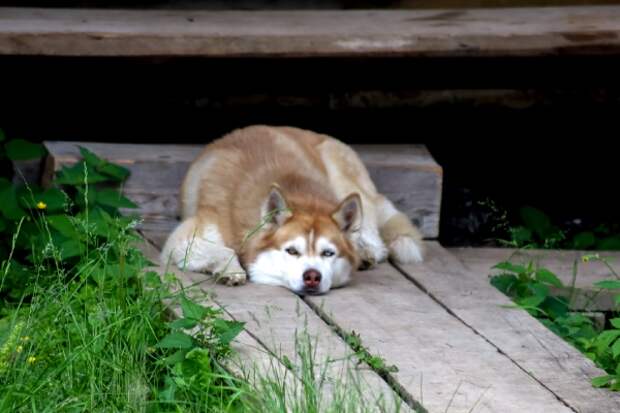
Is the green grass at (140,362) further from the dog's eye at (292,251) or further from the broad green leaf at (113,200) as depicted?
the dog's eye at (292,251)

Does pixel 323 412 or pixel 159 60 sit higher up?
pixel 159 60

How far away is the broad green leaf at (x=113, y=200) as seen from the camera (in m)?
5.66

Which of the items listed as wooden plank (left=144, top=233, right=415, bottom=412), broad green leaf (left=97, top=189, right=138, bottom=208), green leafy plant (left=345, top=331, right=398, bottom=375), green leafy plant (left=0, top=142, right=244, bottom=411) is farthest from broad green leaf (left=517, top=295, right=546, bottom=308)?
broad green leaf (left=97, top=189, right=138, bottom=208)

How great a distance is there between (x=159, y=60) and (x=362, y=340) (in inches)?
88.6

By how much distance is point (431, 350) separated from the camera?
460 cm

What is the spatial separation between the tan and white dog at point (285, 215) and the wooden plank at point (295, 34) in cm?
54

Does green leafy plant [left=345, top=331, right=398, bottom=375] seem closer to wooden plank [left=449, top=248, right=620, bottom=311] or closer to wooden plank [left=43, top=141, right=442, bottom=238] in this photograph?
wooden plank [left=449, top=248, right=620, bottom=311]

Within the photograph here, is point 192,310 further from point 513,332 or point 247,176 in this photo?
point 247,176

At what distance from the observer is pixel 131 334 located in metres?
4.23

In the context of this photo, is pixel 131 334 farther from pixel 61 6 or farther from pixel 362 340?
pixel 61 6

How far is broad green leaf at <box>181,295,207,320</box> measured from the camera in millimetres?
4207

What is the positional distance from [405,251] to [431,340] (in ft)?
4.10

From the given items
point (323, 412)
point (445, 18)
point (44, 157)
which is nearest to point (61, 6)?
point (44, 157)

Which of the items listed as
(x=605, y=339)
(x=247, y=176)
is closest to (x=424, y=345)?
(x=605, y=339)
